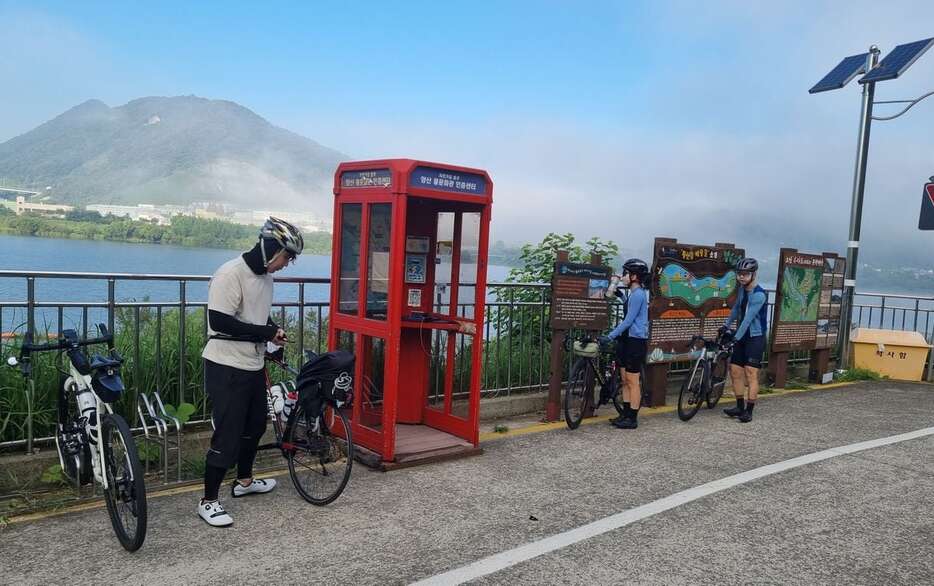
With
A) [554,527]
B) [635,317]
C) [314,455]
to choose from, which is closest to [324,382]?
[314,455]

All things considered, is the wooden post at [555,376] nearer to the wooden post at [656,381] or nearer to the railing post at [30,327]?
the wooden post at [656,381]

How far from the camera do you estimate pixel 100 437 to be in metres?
4.02

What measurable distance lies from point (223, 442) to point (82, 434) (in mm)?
809

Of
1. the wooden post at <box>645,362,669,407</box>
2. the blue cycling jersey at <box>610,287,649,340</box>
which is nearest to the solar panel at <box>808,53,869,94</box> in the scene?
the wooden post at <box>645,362,669,407</box>

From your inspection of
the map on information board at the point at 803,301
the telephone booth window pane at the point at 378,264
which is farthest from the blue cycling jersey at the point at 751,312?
the telephone booth window pane at the point at 378,264

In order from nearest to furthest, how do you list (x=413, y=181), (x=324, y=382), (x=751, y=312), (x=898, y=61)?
(x=324, y=382)
(x=413, y=181)
(x=751, y=312)
(x=898, y=61)

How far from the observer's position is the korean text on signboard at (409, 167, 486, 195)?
5.56 meters

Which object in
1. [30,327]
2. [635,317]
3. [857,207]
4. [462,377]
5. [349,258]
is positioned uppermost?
[857,207]

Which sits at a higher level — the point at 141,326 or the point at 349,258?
the point at 349,258

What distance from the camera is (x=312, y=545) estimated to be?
4.04 metres

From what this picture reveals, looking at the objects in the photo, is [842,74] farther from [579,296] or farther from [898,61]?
[579,296]

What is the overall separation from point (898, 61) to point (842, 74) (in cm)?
84

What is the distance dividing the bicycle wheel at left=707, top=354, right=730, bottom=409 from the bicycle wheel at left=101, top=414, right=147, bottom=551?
6381 millimetres

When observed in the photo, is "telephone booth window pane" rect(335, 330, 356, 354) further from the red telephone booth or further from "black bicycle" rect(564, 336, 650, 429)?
"black bicycle" rect(564, 336, 650, 429)
